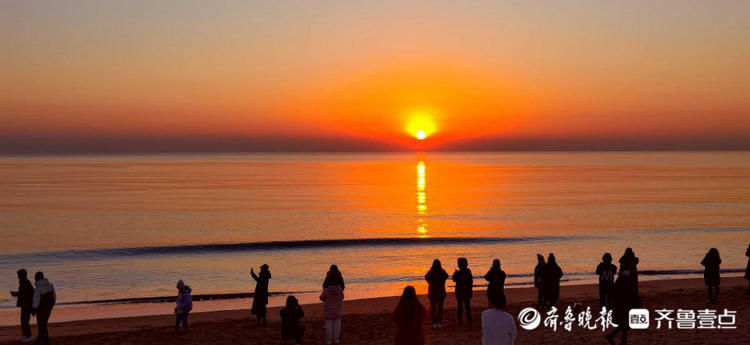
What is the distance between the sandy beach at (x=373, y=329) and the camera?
50.7 feet

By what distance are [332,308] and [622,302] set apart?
6.03m

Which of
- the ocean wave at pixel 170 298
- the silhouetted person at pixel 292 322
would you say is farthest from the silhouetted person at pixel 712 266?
the ocean wave at pixel 170 298

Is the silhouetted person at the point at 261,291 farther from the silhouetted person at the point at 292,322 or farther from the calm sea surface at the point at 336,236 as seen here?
the calm sea surface at the point at 336,236

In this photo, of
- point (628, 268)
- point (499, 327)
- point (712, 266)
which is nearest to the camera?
point (499, 327)

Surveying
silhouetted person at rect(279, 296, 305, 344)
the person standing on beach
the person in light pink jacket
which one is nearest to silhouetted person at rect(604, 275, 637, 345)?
the person standing on beach

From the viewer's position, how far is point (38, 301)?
50.5 feet

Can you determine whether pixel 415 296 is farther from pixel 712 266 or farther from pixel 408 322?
pixel 712 266

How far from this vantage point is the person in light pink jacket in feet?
48.8

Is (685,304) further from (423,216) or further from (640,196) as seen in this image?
(640,196)

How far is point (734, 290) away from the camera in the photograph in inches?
893

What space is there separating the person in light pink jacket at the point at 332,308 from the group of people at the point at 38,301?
601cm

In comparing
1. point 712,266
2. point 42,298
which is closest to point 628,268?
point 712,266

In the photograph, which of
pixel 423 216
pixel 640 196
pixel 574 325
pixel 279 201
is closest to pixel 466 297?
pixel 574 325

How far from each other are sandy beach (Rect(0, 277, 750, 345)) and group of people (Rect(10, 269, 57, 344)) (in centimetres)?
79
